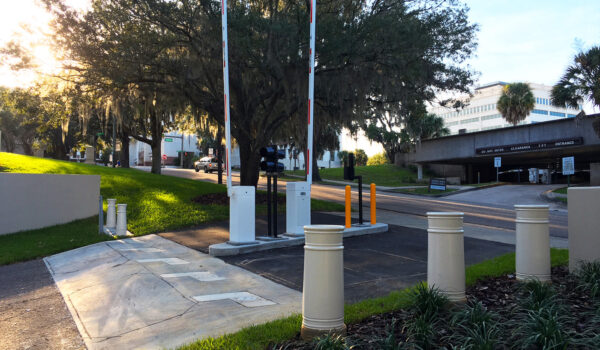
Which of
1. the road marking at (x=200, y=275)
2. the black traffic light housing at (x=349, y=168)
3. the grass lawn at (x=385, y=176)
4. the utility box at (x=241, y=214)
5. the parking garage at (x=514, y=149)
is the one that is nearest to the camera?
the road marking at (x=200, y=275)

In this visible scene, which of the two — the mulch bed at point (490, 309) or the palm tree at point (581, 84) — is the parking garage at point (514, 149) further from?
the mulch bed at point (490, 309)

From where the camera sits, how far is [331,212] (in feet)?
55.8

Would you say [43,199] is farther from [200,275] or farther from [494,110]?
[494,110]

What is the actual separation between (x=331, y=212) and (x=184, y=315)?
39.6ft

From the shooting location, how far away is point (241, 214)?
373 inches

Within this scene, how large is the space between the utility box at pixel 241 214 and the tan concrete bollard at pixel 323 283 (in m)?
5.62

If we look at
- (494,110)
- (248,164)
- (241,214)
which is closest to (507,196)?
(248,164)

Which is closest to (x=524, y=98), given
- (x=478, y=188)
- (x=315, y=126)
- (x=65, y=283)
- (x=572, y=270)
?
(x=478, y=188)

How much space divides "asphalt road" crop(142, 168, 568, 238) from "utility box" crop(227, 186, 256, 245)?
7710 mm

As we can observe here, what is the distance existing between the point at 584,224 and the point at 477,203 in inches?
778

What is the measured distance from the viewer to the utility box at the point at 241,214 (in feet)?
30.7

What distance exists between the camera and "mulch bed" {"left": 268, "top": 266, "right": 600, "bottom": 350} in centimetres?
379

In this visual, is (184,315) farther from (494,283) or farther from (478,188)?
(478,188)

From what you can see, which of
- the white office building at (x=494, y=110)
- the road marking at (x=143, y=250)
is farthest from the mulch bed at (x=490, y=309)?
the white office building at (x=494, y=110)
